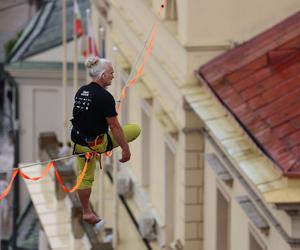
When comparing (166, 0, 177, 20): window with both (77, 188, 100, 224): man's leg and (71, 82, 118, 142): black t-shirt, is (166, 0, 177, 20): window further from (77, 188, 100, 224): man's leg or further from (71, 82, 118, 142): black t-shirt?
(71, 82, 118, 142): black t-shirt

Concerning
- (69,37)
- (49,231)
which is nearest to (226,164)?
(49,231)

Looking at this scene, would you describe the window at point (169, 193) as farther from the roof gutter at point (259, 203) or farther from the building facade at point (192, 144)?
the roof gutter at point (259, 203)

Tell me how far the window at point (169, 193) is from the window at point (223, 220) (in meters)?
4.59

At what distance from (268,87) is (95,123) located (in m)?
8.67

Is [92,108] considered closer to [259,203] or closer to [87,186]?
[87,186]

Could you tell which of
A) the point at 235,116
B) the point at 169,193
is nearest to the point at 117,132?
the point at 235,116

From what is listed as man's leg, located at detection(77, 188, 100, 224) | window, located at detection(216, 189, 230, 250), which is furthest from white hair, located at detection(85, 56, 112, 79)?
window, located at detection(216, 189, 230, 250)

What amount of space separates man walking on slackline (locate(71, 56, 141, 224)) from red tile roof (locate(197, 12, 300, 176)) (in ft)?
14.5

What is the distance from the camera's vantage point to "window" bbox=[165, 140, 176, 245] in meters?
38.4

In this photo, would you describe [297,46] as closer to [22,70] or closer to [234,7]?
[234,7]

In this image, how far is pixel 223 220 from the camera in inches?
1324

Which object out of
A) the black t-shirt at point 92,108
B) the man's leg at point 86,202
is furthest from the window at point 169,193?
the black t-shirt at point 92,108

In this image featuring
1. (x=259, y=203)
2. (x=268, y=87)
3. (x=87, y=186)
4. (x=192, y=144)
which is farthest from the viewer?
(x=192, y=144)

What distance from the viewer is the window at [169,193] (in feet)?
126
